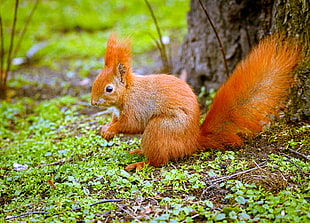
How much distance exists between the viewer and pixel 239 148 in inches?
108

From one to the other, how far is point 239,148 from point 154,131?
2.21ft

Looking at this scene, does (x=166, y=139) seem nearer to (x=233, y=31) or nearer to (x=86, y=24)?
(x=233, y=31)

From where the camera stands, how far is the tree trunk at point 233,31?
9.26 ft

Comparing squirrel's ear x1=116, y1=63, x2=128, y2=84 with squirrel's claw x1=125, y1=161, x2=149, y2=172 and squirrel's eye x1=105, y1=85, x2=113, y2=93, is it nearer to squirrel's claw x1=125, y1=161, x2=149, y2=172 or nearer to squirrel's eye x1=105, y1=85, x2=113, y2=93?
squirrel's eye x1=105, y1=85, x2=113, y2=93

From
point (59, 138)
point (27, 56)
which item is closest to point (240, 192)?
point (59, 138)

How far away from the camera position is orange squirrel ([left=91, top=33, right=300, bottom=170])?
260cm

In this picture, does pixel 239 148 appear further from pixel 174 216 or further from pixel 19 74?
pixel 19 74

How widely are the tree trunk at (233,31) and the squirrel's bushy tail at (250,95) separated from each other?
0.24m

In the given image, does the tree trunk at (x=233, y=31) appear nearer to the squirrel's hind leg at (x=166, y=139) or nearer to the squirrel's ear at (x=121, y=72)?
the squirrel's hind leg at (x=166, y=139)

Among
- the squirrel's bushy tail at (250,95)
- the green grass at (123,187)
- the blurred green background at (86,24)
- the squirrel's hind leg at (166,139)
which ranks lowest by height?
the green grass at (123,187)

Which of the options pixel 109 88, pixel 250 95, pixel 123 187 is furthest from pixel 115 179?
pixel 250 95

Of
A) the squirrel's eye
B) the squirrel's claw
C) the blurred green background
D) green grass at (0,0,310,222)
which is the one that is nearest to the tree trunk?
green grass at (0,0,310,222)

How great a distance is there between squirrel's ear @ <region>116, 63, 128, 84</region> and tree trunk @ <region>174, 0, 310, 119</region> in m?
1.30

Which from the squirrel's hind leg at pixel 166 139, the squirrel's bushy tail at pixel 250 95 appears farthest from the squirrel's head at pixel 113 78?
the squirrel's bushy tail at pixel 250 95
